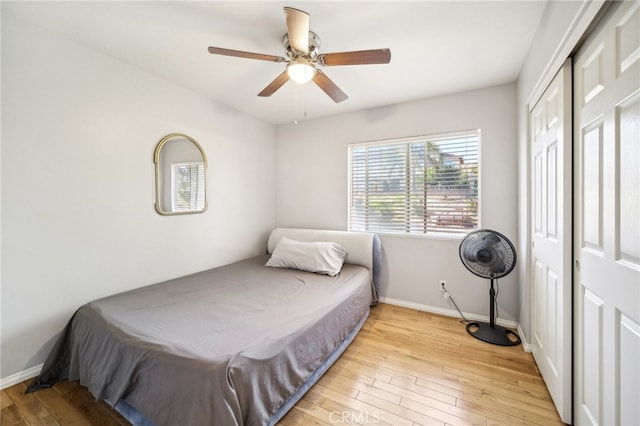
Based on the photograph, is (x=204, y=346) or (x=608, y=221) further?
(x=204, y=346)

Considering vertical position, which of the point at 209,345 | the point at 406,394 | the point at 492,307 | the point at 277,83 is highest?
the point at 277,83

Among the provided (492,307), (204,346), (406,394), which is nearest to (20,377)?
(204,346)

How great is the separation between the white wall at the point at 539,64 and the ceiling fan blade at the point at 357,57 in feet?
2.82

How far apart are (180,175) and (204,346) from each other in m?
1.88

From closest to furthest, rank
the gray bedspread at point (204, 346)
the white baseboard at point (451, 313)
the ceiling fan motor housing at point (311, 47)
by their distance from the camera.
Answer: the gray bedspread at point (204, 346) → the ceiling fan motor housing at point (311, 47) → the white baseboard at point (451, 313)

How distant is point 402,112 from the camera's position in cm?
295

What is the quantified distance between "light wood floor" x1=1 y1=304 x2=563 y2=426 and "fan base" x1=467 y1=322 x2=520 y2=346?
7 centimetres

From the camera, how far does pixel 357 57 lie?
5.34ft

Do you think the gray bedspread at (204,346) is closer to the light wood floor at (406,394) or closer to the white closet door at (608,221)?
the light wood floor at (406,394)

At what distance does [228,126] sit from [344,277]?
2287mm

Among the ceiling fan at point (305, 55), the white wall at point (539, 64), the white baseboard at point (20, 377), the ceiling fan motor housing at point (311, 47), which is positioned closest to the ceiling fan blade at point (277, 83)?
the ceiling fan at point (305, 55)

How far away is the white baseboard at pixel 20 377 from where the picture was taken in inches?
64.2

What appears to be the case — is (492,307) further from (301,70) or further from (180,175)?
(180,175)

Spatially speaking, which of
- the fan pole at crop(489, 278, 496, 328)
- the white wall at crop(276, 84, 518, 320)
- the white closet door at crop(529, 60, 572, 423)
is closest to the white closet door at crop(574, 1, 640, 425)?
the white closet door at crop(529, 60, 572, 423)
